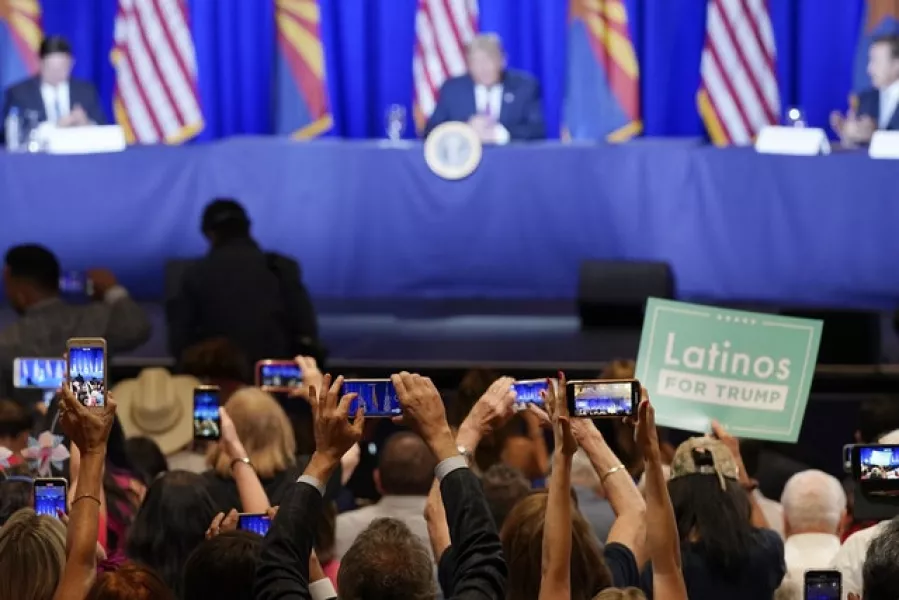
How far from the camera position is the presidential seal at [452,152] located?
9758 mm

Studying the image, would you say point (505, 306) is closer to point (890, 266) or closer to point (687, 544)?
point (890, 266)

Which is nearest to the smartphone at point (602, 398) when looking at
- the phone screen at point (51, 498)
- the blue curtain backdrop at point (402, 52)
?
the phone screen at point (51, 498)

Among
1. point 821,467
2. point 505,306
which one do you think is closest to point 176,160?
point 505,306

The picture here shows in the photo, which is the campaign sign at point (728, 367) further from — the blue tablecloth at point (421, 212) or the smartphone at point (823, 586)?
the blue tablecloth at point (421, 212)

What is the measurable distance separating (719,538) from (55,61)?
8.28 metres

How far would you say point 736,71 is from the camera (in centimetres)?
1143

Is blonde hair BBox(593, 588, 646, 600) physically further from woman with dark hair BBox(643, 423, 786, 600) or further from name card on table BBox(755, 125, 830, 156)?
name card on table BBox(755, 125, 830, 156)

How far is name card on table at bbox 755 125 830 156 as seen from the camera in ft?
30.7

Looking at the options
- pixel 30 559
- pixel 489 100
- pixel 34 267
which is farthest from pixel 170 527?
pixel 489 100

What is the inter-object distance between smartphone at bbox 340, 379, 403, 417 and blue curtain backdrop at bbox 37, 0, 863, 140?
9.11m

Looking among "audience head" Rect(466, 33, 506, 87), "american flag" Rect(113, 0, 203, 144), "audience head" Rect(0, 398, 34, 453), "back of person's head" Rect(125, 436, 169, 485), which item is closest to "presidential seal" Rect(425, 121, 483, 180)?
"audience head" Rect(466, 33, 506, 87)

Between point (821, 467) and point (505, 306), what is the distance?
4.31 metres

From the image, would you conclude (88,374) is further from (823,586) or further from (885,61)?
(885,61)

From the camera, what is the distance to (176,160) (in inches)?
394
